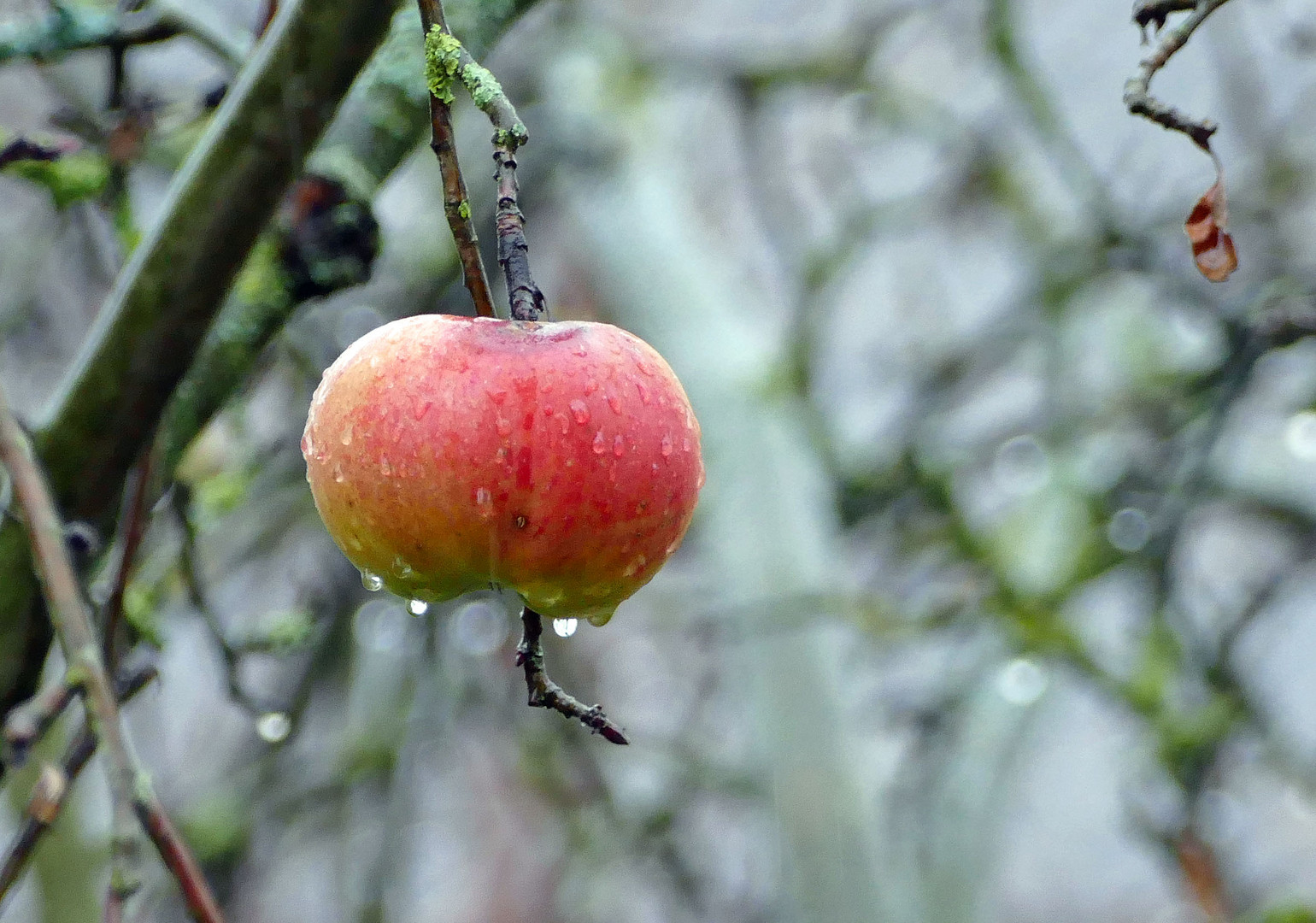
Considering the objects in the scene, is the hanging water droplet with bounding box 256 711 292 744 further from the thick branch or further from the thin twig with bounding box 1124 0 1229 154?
the thin twig with bounding box 1124 0 1229 154

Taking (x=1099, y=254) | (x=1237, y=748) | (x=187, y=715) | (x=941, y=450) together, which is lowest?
(x=187, y=715)

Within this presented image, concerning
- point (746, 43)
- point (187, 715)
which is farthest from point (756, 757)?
point (187, 715)

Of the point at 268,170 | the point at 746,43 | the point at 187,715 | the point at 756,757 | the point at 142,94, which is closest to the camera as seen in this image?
the point at 268,170

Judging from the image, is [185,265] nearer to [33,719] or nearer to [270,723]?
[33,719]

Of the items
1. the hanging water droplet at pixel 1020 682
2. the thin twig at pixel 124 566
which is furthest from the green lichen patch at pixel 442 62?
the hanging water droplet at pixel 1020 682

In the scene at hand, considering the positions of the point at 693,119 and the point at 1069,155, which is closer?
the point at 1069,155

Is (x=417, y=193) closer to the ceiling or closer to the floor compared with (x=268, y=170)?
closer to the floor

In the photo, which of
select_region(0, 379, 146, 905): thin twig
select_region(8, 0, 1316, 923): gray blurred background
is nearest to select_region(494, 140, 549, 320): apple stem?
select_region(0, 379, 146, 905): thin twig

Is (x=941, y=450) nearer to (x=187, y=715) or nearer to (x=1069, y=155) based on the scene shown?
(x=1069, y=155)

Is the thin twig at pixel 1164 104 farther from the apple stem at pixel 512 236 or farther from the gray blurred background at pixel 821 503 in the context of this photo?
the gray blurred background at pixel 821 503
